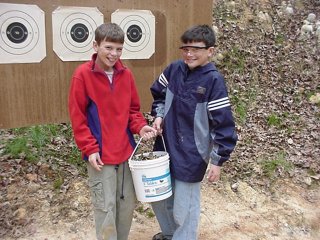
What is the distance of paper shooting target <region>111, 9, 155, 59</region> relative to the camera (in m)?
3.54

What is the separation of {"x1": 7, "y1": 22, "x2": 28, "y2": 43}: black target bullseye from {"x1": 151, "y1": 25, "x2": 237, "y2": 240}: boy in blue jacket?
1.29 meters

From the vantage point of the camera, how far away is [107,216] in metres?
2.45

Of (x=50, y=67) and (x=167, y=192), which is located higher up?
(x=50, y=67)

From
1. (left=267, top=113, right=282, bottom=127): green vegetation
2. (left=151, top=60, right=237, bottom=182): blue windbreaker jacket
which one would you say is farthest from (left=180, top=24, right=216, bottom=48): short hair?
(left=267, top=113, right=282, bottom=127): green vegetation

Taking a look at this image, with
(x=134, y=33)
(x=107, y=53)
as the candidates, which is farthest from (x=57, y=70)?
(x=107, y=53)

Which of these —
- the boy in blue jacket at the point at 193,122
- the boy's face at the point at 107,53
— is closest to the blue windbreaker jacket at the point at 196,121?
the boy in blue jacket at the point at 193,122

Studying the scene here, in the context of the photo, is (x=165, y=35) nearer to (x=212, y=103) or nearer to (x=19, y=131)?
(x=212, y=103)

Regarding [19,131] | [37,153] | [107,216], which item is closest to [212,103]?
[107,216]

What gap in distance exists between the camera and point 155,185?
8.08 feet

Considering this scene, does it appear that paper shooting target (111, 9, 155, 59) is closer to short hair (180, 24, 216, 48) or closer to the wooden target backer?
the wooden target backer

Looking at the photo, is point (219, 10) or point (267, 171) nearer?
point (267, 171)

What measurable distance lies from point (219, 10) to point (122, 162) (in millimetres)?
6245

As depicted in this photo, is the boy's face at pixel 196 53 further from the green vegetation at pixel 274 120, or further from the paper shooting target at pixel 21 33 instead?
the green vegetation at pixel 274 120

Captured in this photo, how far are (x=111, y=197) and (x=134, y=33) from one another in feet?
5.93
